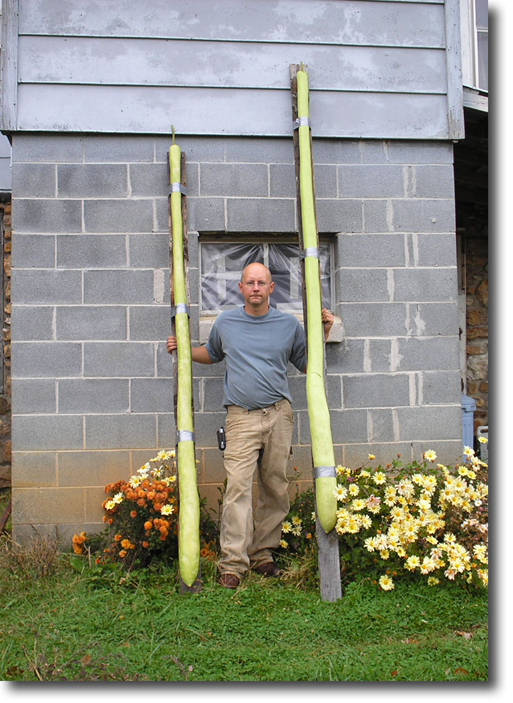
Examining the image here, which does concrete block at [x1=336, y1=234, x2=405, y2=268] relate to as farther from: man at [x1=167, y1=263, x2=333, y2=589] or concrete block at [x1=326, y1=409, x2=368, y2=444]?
concrete block at [x1=326, y1=409, x2=368, y2=444]

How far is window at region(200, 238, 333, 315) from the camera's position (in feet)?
15.8

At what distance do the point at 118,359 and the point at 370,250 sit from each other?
Result: 80.3 inches

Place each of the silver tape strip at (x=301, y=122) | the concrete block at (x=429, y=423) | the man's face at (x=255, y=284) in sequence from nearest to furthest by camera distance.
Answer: the man's face at (x=255, y=284) < the silver tape strip at (x=301, y=122) < the concrete block at (x=429, y=423)

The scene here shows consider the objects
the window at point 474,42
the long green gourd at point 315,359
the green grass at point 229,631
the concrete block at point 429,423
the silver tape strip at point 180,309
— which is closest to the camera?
the green grass at point 229,631

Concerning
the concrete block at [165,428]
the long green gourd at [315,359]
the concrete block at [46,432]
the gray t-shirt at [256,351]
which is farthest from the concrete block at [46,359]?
the long green gourd at [315,359]

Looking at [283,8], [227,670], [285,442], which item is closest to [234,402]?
[285,442]

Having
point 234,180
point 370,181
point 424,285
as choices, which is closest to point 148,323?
point 234,180

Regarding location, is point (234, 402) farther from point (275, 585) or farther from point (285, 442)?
point (275, 585)

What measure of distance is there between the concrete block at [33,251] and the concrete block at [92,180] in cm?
35

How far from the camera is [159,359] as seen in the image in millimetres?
4570

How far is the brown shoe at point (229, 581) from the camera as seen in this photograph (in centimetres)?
378

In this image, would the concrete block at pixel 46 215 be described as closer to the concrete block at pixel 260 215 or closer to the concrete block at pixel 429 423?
the concrete block at pixel 260 215

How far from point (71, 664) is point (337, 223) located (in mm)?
3362

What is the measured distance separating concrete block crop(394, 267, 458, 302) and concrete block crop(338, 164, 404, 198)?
613mm
